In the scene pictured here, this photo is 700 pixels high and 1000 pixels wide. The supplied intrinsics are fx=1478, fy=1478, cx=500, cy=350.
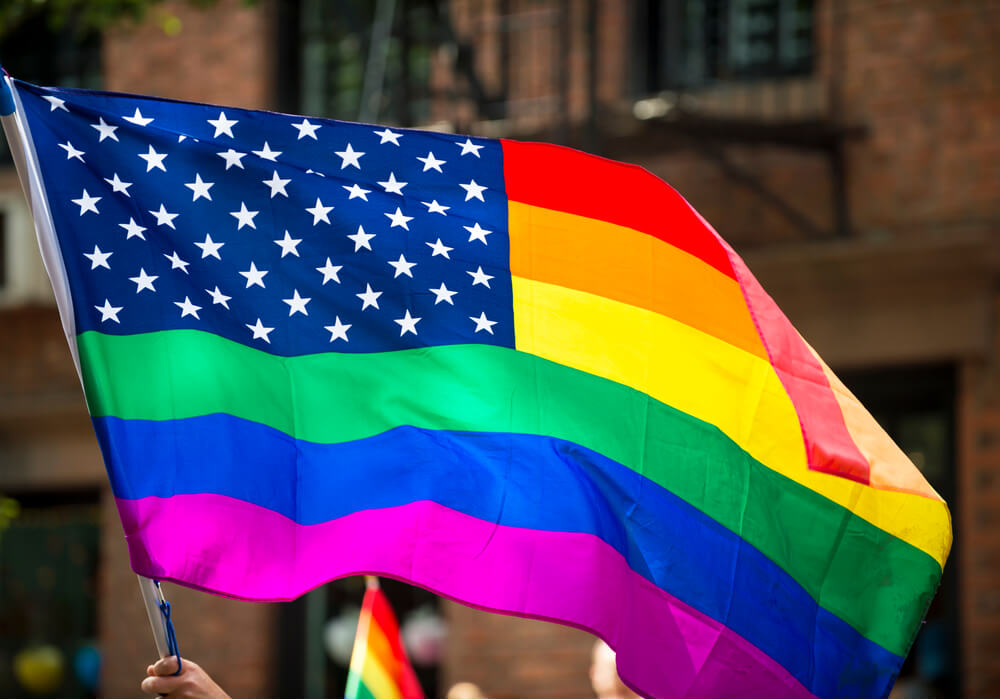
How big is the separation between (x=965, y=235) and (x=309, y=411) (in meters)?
5.55

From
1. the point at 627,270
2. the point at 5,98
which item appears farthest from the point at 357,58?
the point at 5,98

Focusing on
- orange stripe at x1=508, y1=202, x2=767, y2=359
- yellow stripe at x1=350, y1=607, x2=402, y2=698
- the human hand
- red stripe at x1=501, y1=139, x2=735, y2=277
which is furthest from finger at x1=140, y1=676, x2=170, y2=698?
yellow stripe at x1=350, y1=607, x2=402, y2=698

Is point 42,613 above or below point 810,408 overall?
below

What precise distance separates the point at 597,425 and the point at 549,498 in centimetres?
25

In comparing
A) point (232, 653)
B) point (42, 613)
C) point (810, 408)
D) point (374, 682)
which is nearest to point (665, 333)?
point (810, 408)

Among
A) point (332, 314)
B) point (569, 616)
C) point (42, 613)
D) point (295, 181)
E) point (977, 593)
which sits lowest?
point (42, 613)

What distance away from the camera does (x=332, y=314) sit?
3879mm

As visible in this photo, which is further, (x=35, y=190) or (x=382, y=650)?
(x=382, y=650)

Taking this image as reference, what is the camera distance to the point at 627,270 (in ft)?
13.4

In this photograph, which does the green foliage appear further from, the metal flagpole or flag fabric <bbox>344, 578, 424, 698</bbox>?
the metal flagpole

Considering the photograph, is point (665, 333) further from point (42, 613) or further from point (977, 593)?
point (42, 613)

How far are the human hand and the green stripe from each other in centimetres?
69

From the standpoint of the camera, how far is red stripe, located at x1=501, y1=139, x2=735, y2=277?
411cm

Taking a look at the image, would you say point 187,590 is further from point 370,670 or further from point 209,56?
point 370,670
